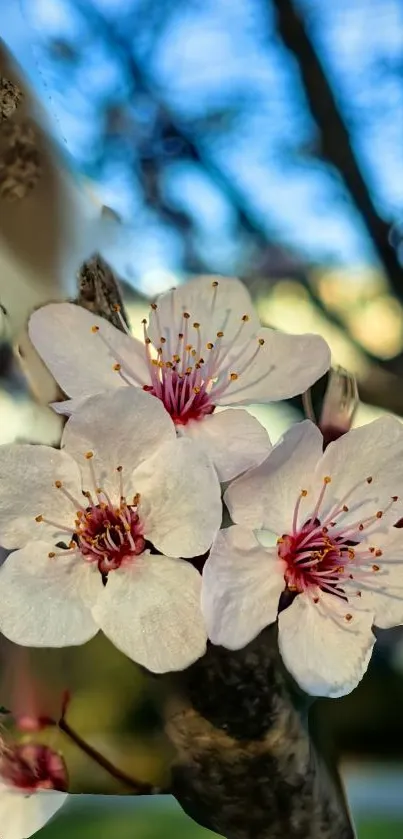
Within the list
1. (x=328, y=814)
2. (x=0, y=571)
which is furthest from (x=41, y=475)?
(x=328, y=814)

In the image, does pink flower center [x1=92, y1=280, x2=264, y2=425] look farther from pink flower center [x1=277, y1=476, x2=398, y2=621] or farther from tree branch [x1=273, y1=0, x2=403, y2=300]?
tree branch [x1=273, y1=0, x2=403, y2=300]

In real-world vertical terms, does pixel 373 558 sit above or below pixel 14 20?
below

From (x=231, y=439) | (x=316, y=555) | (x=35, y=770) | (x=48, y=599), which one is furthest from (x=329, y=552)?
(x=35, y=770)

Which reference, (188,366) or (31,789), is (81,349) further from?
(31,789)

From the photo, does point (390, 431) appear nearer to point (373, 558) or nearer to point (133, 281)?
point (373, 558)

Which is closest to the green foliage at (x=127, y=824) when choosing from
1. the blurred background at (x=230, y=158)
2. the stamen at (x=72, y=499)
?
the stamen at (x=72, y=499)

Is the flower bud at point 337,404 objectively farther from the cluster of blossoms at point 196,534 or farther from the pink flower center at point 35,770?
the pink flower center at point 35,770

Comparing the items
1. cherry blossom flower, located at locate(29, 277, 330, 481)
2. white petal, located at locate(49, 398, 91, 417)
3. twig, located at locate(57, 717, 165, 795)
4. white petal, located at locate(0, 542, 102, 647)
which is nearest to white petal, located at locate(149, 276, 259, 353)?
cherry blossom flower, located at locate(29, 277, 330, 481)
